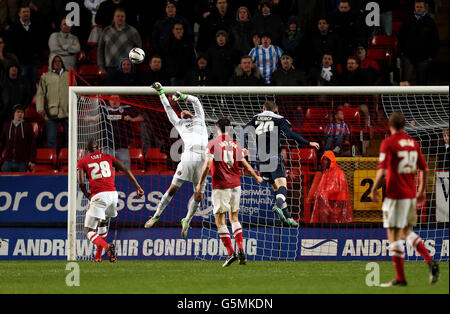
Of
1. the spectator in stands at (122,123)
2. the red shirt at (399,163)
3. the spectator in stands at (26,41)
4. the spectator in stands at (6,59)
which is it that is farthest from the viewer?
the spectator in stands at (26,41)

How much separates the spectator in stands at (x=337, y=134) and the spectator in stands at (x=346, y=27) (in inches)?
110

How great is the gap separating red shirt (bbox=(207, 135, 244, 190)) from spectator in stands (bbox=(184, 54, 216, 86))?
15.2 feet

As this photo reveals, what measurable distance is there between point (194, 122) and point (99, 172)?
1.86m

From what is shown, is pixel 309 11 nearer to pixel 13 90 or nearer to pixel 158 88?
pixel 158 88

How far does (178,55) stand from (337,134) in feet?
13.7

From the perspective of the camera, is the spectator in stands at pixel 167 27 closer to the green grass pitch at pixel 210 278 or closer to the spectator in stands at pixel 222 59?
the spectator in stands at pixel 222 59

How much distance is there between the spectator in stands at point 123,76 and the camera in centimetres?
1803

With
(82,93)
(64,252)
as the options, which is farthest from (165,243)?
(82,93)

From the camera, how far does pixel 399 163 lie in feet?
32.4

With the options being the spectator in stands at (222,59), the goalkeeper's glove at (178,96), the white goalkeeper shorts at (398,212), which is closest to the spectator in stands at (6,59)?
the spectator in stands at (222,59)

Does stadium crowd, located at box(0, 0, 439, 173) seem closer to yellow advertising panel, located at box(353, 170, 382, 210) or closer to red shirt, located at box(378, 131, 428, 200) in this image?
yellow advertising panel, located at box(353, 170, 382, 210)

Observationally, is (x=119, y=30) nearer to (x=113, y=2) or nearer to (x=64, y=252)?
(x=113, y=2)

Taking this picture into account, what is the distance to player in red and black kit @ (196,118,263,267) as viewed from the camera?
13.4 metres

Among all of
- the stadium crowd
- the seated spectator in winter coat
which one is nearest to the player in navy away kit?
the stadium crowd
